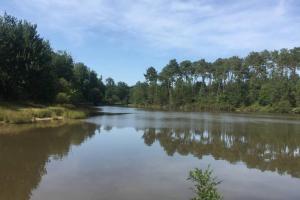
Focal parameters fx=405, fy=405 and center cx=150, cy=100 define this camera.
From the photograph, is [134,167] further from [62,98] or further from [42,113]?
[62,98]

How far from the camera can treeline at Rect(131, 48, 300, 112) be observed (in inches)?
3839

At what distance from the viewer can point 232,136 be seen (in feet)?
104

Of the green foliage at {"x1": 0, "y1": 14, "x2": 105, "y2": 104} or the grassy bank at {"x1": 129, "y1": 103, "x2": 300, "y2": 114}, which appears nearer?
the green foliage at {"x1": 0, "y1": 14, "x2": 105, "y2": 104}

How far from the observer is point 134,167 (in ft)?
53.7

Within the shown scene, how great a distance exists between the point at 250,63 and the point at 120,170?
101 meters

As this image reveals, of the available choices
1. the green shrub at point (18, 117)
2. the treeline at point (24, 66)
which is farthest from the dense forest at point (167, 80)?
the green shrub at point (18, 117)

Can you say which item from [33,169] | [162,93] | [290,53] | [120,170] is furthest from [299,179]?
[162,93]

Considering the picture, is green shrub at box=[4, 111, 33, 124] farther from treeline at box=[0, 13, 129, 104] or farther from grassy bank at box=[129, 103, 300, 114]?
grassy bank at box=[129, 103, 300, 114]

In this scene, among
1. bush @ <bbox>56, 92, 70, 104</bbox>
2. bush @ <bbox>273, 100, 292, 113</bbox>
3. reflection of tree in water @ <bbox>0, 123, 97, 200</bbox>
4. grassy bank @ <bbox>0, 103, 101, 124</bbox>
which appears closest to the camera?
reflection of tree in water @ <bbox>0, 123, 97, 200</bbox>

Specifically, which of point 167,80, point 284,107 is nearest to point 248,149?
point 284,107

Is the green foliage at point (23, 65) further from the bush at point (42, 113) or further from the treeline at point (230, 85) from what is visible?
the treeline at point (230, 85)

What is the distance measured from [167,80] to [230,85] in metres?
26.5

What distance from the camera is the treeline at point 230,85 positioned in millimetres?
97500

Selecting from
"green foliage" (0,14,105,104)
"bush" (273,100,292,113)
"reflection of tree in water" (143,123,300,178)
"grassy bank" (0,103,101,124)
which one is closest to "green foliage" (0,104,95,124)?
"grassy bank" (0,103,101,124)
